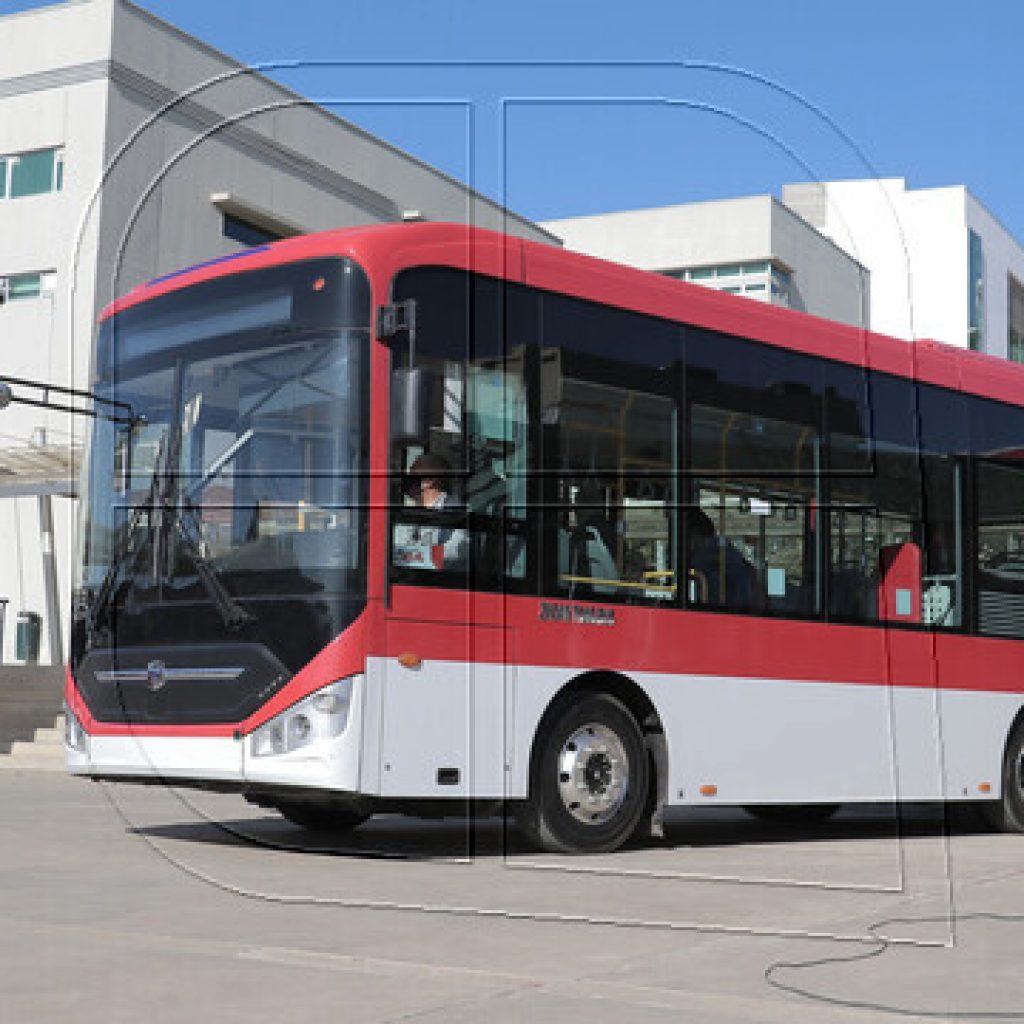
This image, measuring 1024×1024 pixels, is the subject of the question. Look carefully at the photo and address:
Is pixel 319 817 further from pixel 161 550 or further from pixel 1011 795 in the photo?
pixel 1011 795

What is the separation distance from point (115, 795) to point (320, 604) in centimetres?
762

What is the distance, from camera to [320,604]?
30.8 ft

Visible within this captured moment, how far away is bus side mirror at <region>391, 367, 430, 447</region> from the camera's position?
30.7 ft

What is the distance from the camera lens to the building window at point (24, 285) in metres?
32.9

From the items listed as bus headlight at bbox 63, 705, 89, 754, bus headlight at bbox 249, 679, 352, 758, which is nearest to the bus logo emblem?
bus headlight at bbox 63, 705, 89, 754

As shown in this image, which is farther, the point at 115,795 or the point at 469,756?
the point at 115,795

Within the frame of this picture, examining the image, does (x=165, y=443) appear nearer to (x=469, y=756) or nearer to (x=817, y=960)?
(x=469, y=756)

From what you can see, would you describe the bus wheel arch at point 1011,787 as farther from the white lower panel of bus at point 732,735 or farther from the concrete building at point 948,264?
the concrete building at point 948,264

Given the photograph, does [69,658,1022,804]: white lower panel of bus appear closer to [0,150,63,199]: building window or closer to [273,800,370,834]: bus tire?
[273,800,370,834]: bus tire

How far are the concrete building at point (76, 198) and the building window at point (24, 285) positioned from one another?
1.1 inches

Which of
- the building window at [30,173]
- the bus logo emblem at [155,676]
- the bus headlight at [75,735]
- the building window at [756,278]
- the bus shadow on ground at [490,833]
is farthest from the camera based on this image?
the building window at [756,278]

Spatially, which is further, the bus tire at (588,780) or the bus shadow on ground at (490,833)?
the bus shadow on ground at (490,833)

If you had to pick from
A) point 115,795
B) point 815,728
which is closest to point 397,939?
point 815,728

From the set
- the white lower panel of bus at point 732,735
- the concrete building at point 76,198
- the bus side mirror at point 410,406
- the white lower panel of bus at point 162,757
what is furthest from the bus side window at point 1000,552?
the concrete building at point 76,198
